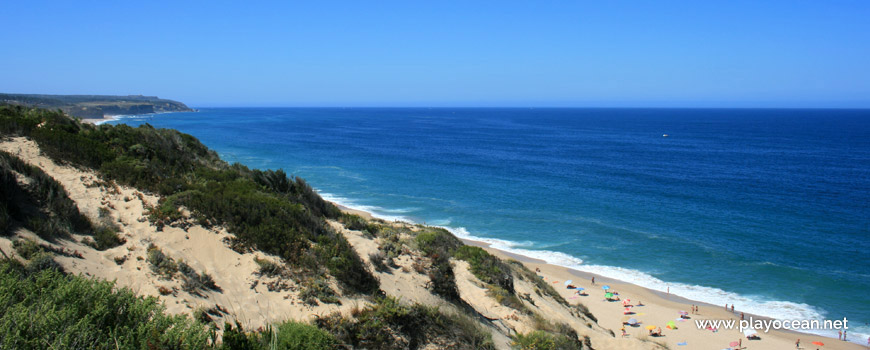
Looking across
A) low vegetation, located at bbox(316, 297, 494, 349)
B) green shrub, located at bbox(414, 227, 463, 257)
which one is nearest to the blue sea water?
green shrub, located at bbox(414, 227, 463, 257)

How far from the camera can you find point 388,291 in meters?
11.2

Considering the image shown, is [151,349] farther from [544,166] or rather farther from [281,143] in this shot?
[281,143]

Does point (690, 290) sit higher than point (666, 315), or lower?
higher

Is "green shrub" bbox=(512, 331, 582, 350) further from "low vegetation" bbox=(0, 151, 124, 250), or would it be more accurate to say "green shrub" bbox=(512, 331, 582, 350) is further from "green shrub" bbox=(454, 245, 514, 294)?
"low vegetation" bbox=(0, 151, 124, 250)

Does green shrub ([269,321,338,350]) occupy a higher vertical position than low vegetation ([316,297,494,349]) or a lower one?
higher

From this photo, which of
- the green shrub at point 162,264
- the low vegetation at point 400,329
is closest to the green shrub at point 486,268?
the low vegetation at point 400,329

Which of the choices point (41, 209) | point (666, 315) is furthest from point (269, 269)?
point (666, 315)

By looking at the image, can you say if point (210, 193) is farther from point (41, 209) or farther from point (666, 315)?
point (666, 315)

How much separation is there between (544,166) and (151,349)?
55667 mm

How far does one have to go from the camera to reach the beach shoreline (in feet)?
63.8

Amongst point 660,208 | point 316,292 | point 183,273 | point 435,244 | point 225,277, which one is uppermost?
point 183,273

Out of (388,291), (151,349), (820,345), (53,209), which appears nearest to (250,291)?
(388,291)

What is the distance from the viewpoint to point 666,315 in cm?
2194

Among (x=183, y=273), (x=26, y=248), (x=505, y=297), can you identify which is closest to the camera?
(x=26, y=248)
